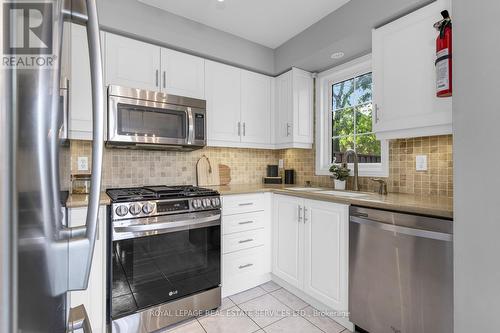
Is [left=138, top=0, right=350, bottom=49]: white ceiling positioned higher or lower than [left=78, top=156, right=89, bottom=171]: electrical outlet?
higher

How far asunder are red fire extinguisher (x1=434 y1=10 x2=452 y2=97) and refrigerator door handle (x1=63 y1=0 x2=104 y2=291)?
5.46ft

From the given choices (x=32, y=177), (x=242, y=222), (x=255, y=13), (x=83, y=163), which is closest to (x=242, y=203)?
(x=242, y=222)

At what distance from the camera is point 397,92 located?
179cm

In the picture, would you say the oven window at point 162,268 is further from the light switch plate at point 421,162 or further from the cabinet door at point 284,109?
the light switch plate at point 421,162

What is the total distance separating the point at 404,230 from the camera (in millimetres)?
1435

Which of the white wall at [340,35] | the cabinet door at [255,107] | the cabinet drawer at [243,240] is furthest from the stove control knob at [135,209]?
the white wall at [340,35]

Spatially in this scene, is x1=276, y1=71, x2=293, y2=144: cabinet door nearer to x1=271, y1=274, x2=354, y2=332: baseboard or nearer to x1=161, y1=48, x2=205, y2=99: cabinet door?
x1=161, y1=48, x2=205, y2=99: cabinet door

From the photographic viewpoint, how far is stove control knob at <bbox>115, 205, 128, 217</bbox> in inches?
63.7

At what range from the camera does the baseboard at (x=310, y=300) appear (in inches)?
70.3

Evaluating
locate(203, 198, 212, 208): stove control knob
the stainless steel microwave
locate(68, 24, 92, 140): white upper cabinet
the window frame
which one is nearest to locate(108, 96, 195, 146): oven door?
the stainless steel microwave

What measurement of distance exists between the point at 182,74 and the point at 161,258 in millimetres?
1617

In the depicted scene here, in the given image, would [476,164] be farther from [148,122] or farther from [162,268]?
[148,122]

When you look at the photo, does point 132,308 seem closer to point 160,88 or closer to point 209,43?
point 160,88

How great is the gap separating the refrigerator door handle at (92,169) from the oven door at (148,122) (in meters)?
1.51
